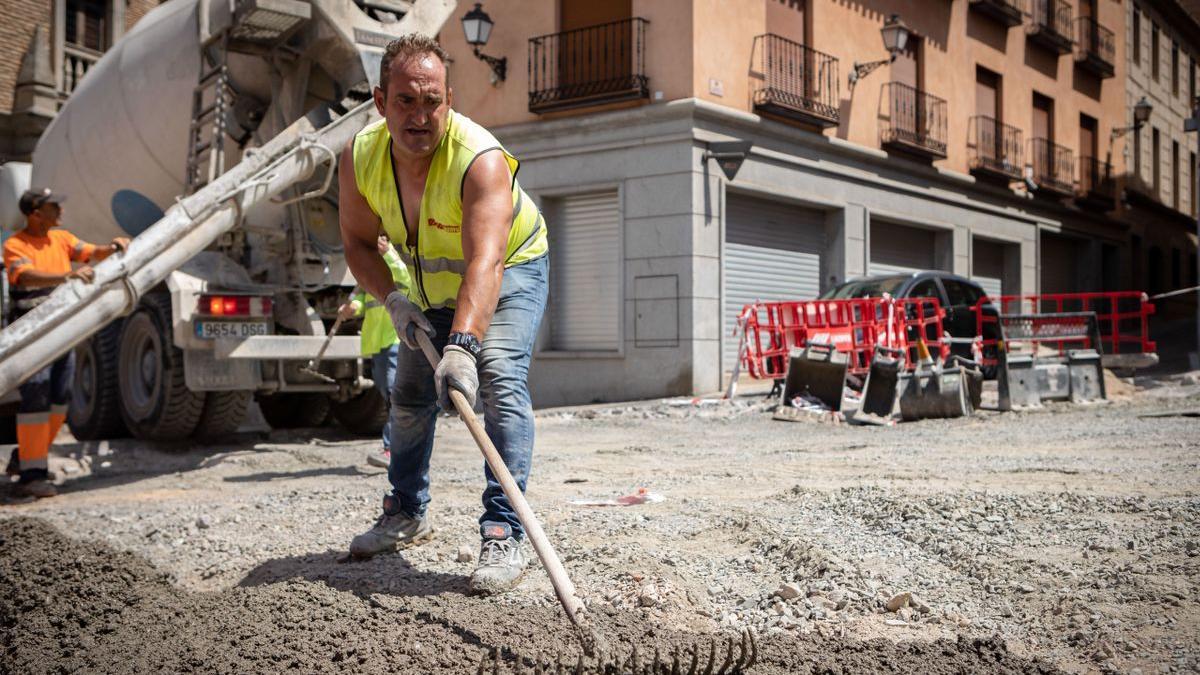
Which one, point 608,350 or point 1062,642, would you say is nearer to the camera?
point 1062,642

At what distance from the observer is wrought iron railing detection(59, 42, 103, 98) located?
17.4 metres

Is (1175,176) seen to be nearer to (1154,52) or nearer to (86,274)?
(1154,52)

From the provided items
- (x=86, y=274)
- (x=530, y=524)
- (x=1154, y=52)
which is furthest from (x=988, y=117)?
(x=530, y=524)

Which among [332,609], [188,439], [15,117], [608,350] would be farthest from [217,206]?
[15,117]

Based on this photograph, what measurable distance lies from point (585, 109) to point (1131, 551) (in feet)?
39.7

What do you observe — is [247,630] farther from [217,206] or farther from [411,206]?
[217,206]

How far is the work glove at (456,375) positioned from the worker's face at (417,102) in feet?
2.27

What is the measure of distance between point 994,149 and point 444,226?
19224 mm

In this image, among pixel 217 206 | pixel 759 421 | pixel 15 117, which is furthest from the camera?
pixel 15 117

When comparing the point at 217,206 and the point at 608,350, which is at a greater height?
the point at 217,206

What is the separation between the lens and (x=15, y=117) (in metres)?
16.2

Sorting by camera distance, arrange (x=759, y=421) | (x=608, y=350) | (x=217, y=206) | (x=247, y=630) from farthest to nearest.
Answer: (x=608, y=350) < (x=759, y=421) < (x=217, y=206) < (x=247, y=630)

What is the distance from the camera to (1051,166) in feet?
73.2

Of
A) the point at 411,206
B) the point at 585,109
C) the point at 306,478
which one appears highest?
the point at 585,109
